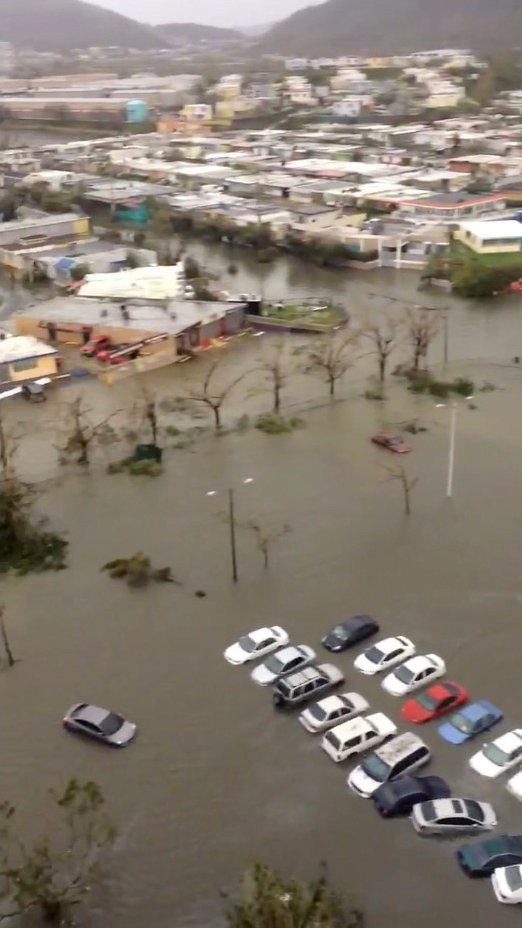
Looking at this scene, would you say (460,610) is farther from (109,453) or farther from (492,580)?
(109,453)

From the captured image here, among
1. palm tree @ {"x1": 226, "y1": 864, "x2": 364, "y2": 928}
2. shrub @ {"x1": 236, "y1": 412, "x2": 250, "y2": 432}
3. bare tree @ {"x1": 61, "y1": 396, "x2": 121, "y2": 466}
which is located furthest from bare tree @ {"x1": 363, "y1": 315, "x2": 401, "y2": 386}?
palm tree @ {"x1": 226, "y1": 864, "x2": 364, "y2": 928}

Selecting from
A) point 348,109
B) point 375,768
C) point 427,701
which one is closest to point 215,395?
point 427,701

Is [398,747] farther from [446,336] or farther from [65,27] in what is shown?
[65,27]

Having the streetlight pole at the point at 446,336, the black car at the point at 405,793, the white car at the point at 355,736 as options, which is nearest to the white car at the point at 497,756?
the black car at the point at 405,793

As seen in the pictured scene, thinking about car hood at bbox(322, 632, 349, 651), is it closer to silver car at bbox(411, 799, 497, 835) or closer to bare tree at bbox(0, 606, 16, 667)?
silver car at bbox(411, 799, 497, 835)

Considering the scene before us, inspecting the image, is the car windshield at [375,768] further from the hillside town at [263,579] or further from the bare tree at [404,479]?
the bare tree at [404,479]

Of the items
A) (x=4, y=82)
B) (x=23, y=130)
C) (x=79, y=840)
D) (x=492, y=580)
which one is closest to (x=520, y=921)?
(x=79, y=840)
